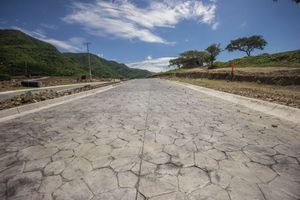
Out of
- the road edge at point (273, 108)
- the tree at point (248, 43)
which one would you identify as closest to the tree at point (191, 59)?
the tree at point (248, 43)

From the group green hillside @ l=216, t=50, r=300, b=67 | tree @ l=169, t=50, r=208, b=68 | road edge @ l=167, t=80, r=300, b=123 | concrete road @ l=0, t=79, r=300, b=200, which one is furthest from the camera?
tree @ l=169, t=50, r=208, b=68

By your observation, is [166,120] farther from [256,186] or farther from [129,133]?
[256,186]

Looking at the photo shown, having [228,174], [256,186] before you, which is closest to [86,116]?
[228,174]

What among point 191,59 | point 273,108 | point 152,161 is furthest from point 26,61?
point 273,108

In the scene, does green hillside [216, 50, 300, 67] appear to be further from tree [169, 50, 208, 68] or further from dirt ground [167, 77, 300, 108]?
tree [169, 50, 208, 68]

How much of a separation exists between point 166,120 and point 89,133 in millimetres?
2187

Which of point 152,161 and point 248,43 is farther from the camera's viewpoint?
point 248,43

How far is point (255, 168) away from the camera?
2.34 meters

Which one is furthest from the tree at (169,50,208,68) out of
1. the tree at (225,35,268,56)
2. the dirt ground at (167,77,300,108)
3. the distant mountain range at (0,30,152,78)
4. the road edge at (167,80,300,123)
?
the road edge at (167,80,300,123)

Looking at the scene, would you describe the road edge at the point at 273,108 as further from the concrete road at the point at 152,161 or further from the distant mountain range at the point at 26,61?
the distant mountain range at the point at 26,61

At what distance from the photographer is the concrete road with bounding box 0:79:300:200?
1.91 metres

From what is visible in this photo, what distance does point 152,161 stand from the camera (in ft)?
8.41

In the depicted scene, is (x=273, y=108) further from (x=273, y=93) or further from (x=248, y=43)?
(x=248, y=43)

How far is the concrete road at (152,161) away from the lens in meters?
1.91
